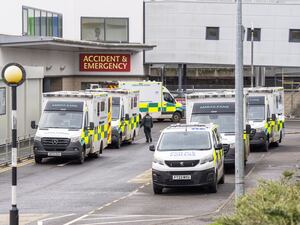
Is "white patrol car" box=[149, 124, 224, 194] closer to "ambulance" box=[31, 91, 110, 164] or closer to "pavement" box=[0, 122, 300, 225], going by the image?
"pavement" box=[0, 122, 300, 225]

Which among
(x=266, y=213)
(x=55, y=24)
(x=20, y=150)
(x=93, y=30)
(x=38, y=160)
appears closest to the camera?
(x=266, y=213)

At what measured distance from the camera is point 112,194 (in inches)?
916

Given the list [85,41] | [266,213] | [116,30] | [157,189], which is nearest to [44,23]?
[85,41]

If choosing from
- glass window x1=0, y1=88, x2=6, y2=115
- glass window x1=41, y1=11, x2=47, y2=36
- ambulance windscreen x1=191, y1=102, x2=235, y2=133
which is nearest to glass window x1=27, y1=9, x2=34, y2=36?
glass window x1=41, y1=11, x2=47, y2=36

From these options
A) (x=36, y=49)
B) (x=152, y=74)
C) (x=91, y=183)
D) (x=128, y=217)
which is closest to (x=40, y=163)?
(x=91, y=183)

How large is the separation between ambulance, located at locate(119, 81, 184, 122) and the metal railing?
1630cm

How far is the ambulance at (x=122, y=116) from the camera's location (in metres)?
39.9

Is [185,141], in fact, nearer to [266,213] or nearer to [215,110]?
[215,110]

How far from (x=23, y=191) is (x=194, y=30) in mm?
40177

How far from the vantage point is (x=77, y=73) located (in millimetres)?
61250

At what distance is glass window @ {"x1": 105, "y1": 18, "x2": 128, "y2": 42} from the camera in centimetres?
6131

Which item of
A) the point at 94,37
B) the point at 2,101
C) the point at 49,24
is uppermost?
the point at 49,24

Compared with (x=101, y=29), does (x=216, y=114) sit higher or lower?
lower

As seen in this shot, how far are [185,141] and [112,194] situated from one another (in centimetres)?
256
